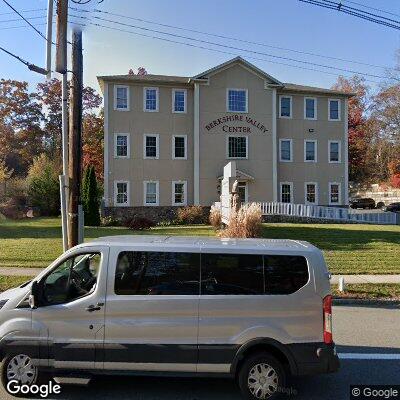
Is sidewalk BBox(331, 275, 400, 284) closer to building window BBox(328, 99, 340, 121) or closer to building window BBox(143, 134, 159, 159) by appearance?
building window BBox(143, 134, 159, 159)

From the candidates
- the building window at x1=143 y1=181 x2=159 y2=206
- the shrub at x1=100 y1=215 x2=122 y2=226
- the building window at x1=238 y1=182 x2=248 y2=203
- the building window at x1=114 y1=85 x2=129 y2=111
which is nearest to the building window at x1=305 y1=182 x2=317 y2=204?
the building window at x1=238 y1=182 x2=248 y2=203

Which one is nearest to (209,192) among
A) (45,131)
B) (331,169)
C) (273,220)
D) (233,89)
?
(273,220)

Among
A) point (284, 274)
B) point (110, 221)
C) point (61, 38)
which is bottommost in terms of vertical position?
point (110, 221)

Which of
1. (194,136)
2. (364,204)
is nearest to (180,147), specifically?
(194,136)

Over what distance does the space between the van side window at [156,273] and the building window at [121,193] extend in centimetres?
2642

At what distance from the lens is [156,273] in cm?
479

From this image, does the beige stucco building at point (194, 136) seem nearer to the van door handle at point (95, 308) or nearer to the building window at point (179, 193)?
the building window at point (179, 193)

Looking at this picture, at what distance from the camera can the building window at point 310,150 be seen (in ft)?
113

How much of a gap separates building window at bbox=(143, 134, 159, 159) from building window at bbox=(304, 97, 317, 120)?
12.4 m

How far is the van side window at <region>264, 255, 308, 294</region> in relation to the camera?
4738mm

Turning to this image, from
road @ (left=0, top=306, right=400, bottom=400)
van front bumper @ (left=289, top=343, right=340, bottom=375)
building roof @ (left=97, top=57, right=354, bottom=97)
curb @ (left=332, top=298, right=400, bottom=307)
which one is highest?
building roof @ (left=97, top=57, right=354, bottom=97)

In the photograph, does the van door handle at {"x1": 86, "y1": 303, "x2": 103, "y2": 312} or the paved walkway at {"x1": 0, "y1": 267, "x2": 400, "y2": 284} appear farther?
the paved walkway at {"x1": 0, "y1": 267, "x2": 400, "y2": 284}

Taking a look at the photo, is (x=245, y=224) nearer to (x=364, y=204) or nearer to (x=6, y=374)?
(x=6, y=374)

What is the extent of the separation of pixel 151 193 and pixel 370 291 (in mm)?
22606
